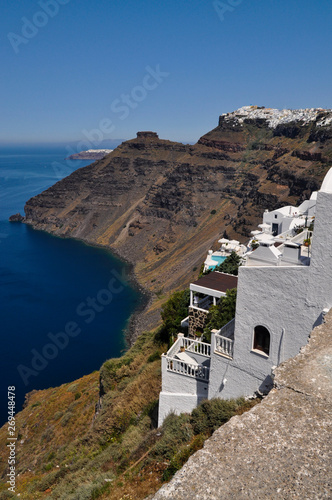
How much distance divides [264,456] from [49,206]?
14671 cm

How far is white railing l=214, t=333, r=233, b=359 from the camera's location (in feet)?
42.5

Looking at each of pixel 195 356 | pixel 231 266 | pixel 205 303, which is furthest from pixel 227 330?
pixel 231 266

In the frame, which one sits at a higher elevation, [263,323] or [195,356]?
[263,323]

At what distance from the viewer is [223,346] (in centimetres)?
1321

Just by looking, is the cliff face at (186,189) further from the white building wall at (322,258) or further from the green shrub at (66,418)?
the white building wall at (322,258)

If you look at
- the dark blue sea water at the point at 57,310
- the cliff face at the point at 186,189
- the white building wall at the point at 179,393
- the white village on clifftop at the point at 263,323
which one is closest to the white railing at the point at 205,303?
the white village on clifftop at the point at 263,323

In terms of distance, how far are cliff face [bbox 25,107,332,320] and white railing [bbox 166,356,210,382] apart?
60.6 meters

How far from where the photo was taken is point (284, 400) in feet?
21.7

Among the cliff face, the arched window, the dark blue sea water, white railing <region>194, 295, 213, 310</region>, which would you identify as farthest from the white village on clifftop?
the cliff face

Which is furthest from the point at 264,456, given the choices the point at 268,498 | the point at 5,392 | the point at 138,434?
the point at 5,392

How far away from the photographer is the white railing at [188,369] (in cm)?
1452

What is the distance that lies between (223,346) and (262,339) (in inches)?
64.7

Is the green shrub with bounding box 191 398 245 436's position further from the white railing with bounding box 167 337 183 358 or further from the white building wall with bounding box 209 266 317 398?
the white railing with bounding box 167 337 183 358

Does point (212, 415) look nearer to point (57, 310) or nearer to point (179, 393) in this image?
point (179, 393)
